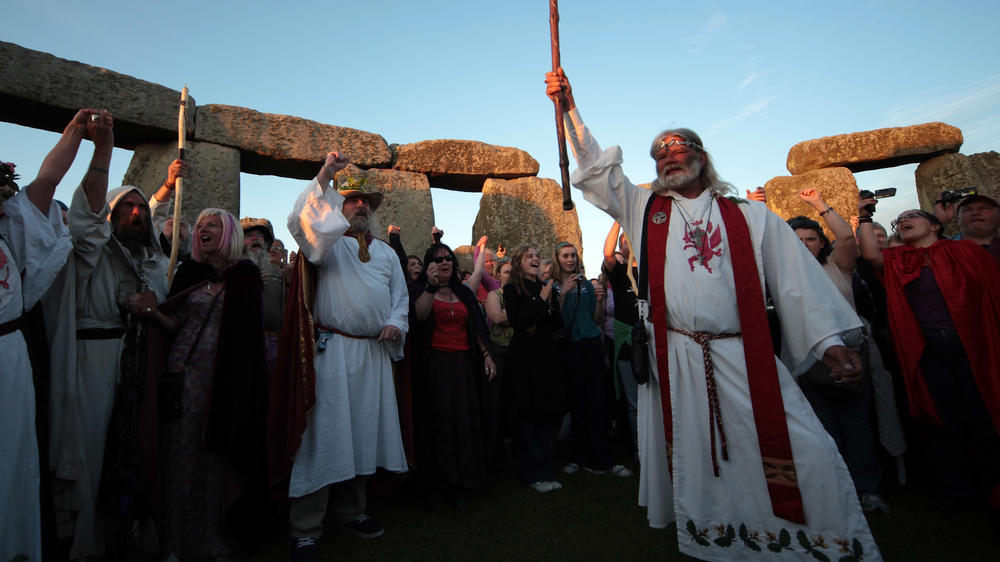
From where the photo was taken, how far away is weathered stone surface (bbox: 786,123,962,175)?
32.1ft

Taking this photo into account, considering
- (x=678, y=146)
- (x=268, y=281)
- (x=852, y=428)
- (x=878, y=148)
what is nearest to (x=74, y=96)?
(x=268, y=281)

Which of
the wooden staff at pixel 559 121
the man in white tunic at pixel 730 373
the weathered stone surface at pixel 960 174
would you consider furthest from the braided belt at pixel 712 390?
the weathered stone surface at pixel 960 174

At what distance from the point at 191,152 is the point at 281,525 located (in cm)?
606

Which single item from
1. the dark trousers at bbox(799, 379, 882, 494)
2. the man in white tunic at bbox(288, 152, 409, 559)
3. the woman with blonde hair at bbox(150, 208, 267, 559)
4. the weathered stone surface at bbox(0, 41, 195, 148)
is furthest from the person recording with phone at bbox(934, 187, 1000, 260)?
the weathered stone surface at bbox(0, 41, 195, 148)

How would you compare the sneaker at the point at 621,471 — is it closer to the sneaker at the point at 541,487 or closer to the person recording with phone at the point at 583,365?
the person recording with phone at the point at 583,365

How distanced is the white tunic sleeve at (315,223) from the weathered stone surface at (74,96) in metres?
5.34

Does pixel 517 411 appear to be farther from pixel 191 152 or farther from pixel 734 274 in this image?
pixel 191 152

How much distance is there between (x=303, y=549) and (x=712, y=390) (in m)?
2.04

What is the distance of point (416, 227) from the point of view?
874 centimetres

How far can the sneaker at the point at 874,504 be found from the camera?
2926 millimetres

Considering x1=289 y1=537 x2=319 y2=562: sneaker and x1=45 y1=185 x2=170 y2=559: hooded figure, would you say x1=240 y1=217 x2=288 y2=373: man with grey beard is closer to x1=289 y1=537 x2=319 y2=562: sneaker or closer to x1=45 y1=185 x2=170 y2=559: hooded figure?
x1=45 y1=185 x2=170 y2=559: hooded figure

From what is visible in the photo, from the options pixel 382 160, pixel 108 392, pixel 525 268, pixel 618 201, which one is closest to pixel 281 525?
pixel 108 392

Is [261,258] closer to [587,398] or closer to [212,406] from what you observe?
[212,406]

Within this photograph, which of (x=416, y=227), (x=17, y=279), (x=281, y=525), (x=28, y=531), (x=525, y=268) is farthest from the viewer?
(x=416, y=227)
